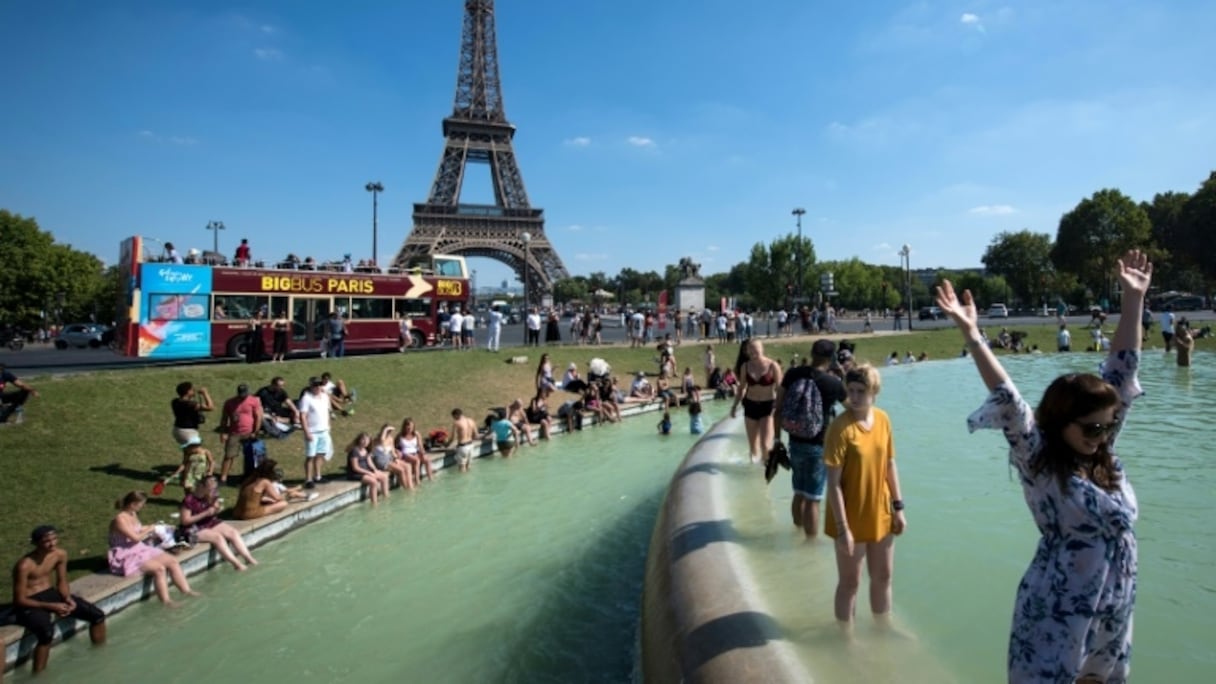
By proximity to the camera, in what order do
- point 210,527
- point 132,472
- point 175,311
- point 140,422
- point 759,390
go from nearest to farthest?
point 759,390
point 210,527
point 132,472
point 140,422
point 175,311

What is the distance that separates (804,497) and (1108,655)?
3.26 metres

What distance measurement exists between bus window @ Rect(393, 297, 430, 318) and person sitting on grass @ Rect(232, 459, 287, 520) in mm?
16247

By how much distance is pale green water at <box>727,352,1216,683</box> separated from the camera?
3.78 m

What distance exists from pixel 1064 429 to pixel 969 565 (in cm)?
343

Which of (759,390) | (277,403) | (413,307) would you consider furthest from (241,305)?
(759,390)

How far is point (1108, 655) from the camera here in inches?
98.3

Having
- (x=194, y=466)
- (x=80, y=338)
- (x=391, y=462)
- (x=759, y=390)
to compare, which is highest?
(x=759, y=390)

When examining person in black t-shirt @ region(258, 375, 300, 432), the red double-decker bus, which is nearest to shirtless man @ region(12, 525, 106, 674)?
person in black t-shirt @ region(258, 375, 300, 432)

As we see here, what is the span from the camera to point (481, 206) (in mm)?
70562

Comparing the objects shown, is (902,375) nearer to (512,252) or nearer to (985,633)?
(985,633)

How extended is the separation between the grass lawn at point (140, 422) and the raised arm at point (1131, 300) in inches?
359

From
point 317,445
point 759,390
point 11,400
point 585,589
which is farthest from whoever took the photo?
point 11,400

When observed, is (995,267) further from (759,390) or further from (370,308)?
(759,390)

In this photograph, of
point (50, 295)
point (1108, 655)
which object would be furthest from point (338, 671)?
point (50, 295)
